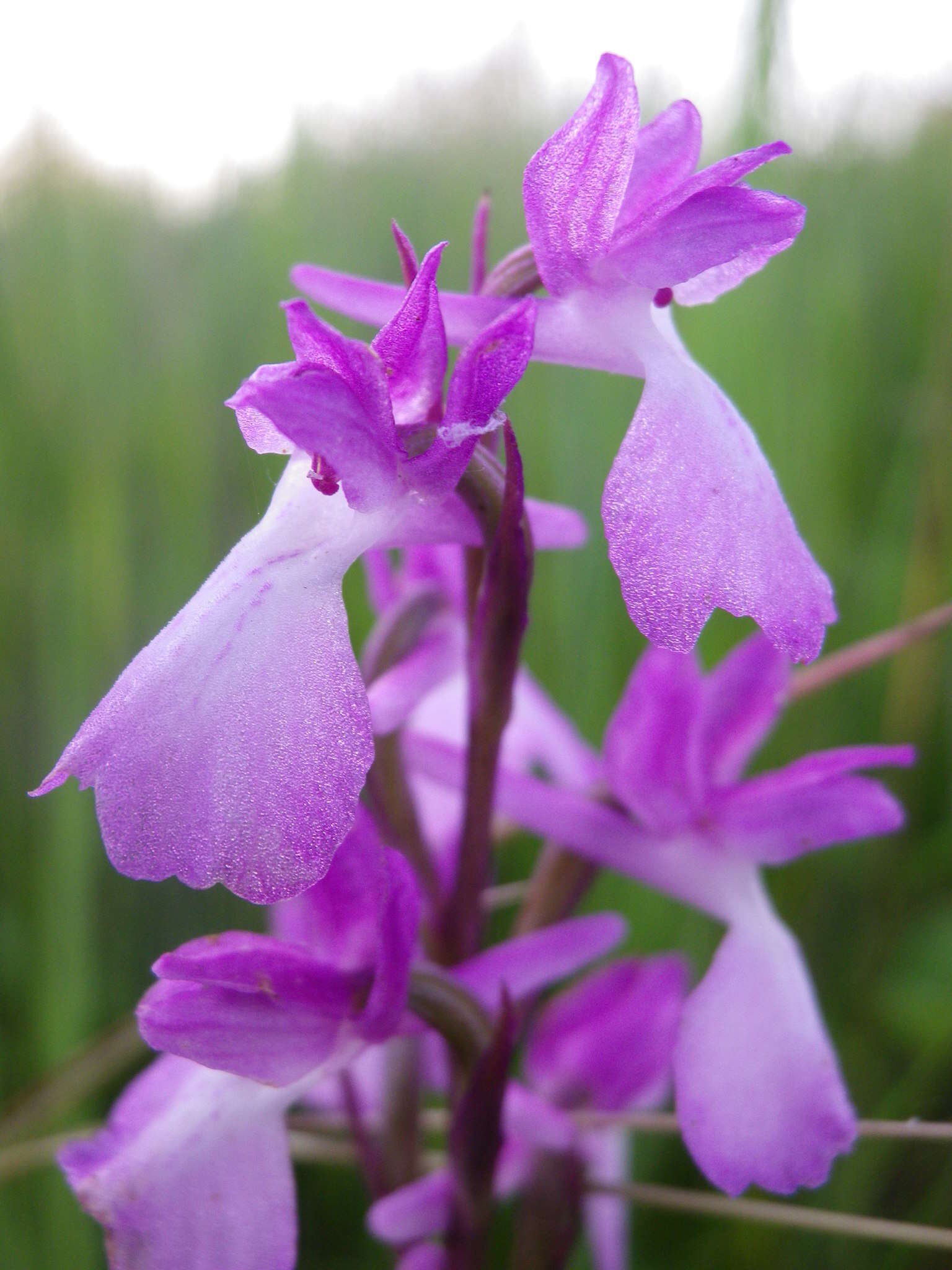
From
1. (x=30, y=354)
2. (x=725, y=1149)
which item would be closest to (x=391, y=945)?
(x=725, y=1149)

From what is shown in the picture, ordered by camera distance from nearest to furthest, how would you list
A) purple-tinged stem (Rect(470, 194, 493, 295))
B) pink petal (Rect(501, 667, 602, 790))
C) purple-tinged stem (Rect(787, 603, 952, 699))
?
purple-tinged stem (Rect(470, 194, 493, 295)) → purple-tinged stem (Rect(787, 603, 952, 699)) → pink petal (Rect(501, 667, 602, 790))

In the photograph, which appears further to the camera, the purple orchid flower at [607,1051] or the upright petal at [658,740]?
the purple orchid flower at [607,1051]

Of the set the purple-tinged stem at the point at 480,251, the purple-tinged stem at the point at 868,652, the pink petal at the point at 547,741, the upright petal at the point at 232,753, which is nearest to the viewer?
the upright petal at the point at 232,753

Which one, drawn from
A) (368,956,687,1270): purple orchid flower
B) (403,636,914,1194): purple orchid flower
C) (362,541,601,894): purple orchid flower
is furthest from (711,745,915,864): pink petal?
(368,956,687,1270): purple orchid flower

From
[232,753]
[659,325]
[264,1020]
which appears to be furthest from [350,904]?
[659,325]

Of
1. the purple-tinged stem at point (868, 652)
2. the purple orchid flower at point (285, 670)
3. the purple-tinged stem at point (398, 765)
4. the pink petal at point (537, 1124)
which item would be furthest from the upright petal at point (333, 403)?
the pink petal at point (537, 1124)

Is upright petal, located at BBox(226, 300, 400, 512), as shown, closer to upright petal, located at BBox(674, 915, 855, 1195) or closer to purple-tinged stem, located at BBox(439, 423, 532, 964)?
purple-tinged stem, located at BBox(439, 423, 532, 964)

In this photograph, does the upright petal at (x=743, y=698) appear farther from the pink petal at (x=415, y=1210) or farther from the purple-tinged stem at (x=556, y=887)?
the pink petal at (x=415, y=1210)

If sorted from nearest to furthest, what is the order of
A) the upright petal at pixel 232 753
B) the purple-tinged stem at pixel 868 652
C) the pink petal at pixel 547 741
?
the upright petal at pixel 232 753
the purple-tinged stem at pixel 868 652
the pink petal at pixel 547 741
